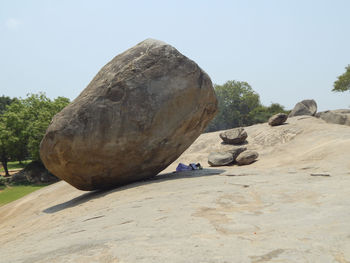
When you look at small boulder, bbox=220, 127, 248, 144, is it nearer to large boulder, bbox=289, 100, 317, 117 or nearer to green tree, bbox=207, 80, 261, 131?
large boulder, bbox=289, 100, 317, 117

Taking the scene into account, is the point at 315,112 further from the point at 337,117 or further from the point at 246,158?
the point at 246,158

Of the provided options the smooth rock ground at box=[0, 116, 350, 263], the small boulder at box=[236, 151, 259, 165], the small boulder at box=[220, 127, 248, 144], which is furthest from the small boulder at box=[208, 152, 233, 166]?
the smooth rock ground at box=[0, 116, 350, 263]

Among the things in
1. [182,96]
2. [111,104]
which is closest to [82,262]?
[111,104]

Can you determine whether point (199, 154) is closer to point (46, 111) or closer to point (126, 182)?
point (126, 182)

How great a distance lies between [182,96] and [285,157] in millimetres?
7042

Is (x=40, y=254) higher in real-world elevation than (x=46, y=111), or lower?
lower

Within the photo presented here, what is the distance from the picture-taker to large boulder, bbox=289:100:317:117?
70.9 ft

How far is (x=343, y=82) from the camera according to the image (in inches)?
1254

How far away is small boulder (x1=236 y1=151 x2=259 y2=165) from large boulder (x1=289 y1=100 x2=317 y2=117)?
991cm

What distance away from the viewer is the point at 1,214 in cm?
1208

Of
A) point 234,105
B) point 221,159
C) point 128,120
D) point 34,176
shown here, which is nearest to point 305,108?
point 221,159

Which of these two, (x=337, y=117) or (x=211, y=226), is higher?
(x=337, y=117)

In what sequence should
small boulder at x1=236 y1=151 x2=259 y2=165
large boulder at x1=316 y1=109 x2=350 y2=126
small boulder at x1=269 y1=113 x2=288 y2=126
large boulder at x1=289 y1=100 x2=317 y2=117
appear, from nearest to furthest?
small boulder at x1=236 y1=151 x2=259 y2=165 → large boulder at x1=316 y1=109 x2=350 y2=126 → small boulder at x1=269 y1=113 x2=288 y2=126 → large boulder at x1=289 y1=100 x2=317 y2=117

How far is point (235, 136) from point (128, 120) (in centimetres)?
1138
